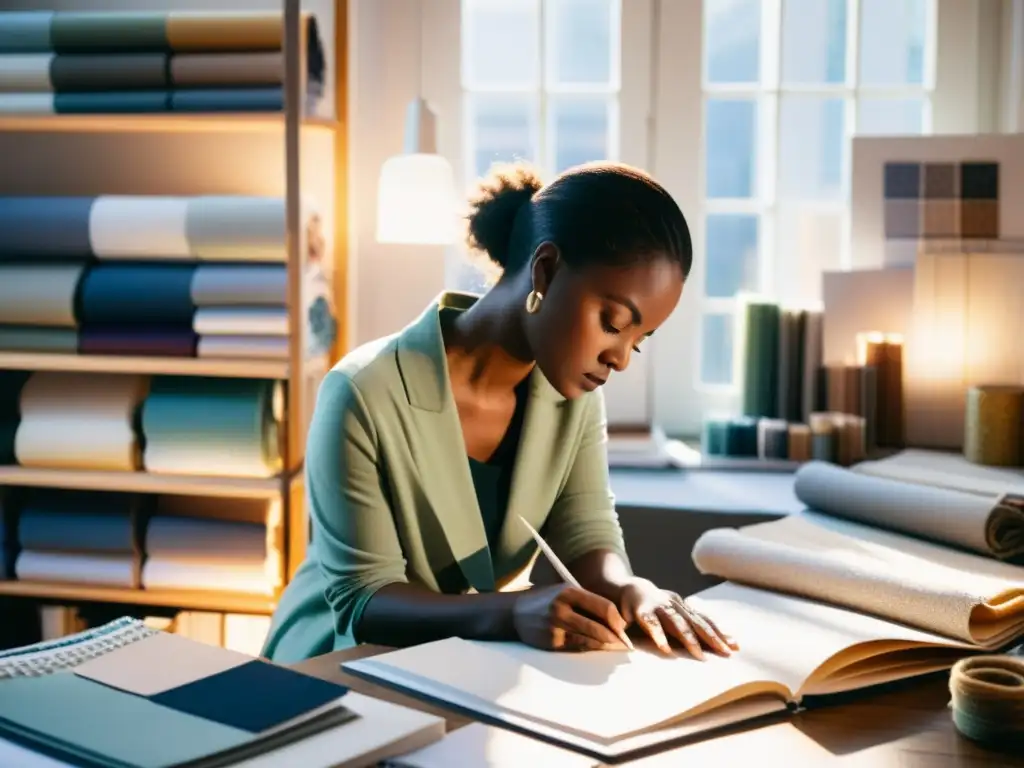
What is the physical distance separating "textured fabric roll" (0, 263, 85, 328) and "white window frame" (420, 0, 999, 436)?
881 millimetres

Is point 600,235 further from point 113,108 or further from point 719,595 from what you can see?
point 113,108

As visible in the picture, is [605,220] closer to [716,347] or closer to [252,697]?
[252,697]

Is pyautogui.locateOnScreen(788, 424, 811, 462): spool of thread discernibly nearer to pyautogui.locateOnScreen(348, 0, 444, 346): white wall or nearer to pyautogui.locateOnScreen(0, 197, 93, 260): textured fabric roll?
pyautogui.locateOnScreen(348, 0, 444, 346): white wall

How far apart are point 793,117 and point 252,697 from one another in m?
2.24

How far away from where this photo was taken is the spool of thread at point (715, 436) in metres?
2.45

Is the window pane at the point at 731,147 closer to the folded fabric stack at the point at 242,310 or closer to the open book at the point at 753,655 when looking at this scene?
the folded fabric stack at the point at 242,310

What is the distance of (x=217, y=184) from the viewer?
9.53 ft

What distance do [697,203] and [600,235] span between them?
5.06 feet

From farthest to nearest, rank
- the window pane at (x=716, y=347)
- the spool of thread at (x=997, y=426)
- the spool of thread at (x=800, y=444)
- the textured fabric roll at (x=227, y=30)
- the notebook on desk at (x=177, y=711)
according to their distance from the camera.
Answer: the window pane at (x=716, y=347)
the textured fabric roll at (x=227, y=30)
the spool of thread at (x=800, y=444)
the spool of thread at (x=997, y=426)
the notebook on desk at (x=177, y=711)

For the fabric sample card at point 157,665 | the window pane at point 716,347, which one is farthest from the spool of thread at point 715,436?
the fabric sample card at point 157,665

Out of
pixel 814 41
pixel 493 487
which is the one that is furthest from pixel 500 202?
pixel 814 41

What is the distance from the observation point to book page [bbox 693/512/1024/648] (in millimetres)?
1187

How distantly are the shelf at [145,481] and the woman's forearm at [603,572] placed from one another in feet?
3.72

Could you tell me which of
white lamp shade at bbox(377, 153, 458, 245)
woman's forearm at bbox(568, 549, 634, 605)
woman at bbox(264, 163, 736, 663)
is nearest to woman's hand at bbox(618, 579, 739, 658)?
woman at bbox(264, 163, 736, 663)
